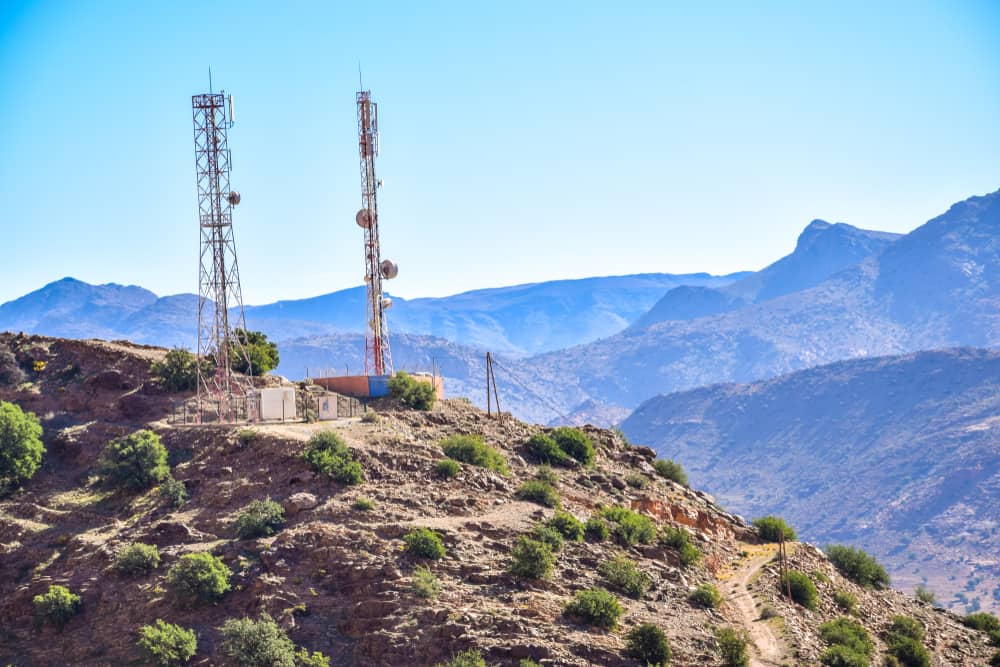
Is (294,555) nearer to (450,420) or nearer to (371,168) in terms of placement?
(450,420)

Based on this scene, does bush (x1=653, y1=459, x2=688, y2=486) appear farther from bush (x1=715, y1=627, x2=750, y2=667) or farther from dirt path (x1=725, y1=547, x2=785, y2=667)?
bush (x1=715, y1=627, x2=750, y2=667)

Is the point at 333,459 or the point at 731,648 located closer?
the point at 731,648

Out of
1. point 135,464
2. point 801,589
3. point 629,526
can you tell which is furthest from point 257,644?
point 801,589

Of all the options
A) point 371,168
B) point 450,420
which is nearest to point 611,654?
point 450,420

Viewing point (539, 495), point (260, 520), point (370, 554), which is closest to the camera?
point (370, 554)

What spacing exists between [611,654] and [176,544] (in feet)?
56.6

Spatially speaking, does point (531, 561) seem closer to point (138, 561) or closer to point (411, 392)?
point (138, 561)

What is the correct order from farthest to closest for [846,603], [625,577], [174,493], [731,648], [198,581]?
[846,603] < [174,493] < [625,577] < [731,648] < [198,581]

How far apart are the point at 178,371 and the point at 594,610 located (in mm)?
26871

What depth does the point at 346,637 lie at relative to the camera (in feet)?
143

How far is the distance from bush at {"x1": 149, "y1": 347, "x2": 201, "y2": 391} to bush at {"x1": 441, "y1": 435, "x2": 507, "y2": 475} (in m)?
13.6

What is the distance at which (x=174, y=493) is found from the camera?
2020 inches

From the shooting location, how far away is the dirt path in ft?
159

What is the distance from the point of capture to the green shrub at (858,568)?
6372cm
